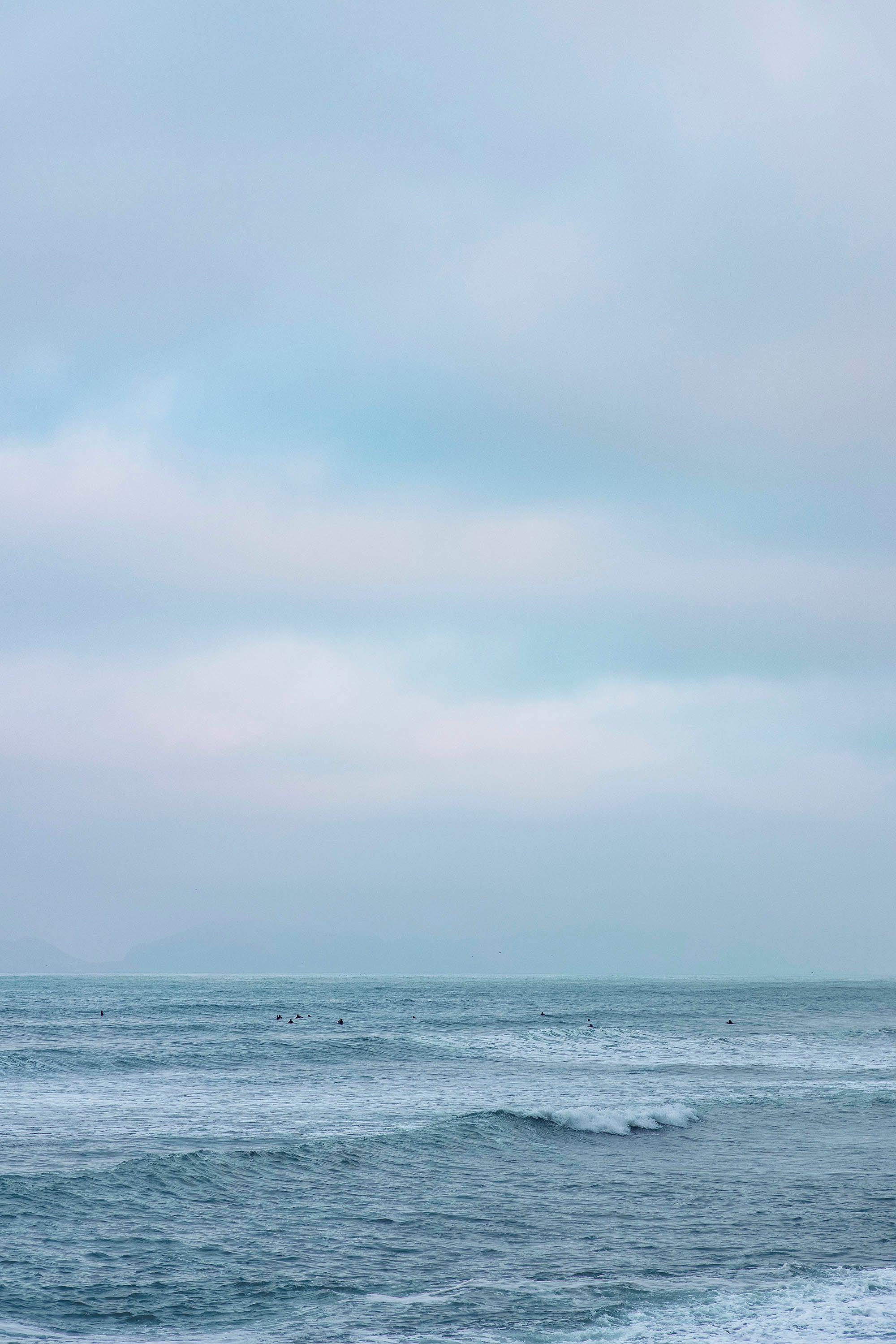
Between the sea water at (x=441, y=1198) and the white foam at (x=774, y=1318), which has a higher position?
the white foam at (x=774, y=1318)

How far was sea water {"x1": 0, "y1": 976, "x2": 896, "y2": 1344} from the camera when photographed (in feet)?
49.3

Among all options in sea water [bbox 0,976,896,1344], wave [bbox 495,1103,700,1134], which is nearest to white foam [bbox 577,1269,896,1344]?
sea water [bbox 0,976,896,1344]

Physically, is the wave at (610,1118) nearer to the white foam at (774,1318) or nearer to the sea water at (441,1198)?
the sea water at (441,1198)

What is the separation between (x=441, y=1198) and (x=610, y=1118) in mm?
10845

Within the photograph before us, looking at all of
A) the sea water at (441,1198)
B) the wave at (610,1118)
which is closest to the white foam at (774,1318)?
the sea water at (441,1198)

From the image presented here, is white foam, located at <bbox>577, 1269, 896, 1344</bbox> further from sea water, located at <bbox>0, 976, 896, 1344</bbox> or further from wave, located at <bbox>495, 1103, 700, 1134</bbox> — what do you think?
wave, located at <bbox>495, 1103, 700, 1134</bbox>

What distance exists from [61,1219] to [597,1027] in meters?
54.8

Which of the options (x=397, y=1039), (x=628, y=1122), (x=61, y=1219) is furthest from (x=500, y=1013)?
(x=61, y=1219)

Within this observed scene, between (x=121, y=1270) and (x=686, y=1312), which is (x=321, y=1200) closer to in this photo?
(x=121, y=1270)

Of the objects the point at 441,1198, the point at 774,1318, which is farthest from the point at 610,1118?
the point at 774,1318

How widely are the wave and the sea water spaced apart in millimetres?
110

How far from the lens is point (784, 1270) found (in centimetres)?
1694

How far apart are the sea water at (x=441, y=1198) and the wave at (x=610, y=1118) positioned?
0.11 m

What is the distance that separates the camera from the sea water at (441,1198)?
15039mm
